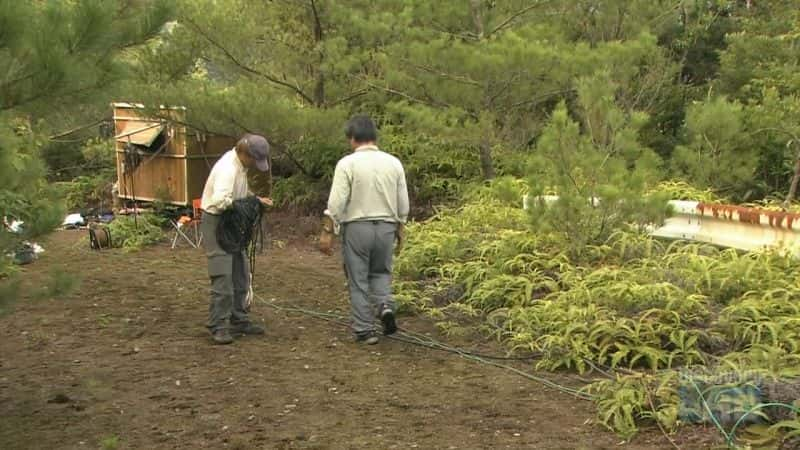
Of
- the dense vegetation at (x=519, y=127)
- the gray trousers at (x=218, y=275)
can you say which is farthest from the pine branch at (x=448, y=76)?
the gray trousers at (x=218, y=275)

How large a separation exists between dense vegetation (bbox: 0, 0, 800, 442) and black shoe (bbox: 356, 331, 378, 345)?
90 cm

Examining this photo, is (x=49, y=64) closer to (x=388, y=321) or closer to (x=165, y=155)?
(x=388, y=321)

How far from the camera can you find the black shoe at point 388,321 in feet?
20.5

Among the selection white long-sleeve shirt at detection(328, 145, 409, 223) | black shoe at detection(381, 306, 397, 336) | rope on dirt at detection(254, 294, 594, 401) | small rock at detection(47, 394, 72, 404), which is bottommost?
small rock at detection(47, 394, 72, 404)

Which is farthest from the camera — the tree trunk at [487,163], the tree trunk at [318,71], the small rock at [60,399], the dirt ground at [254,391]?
the tree trunk at [318,71]

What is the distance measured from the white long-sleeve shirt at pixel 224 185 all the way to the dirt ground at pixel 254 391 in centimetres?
107

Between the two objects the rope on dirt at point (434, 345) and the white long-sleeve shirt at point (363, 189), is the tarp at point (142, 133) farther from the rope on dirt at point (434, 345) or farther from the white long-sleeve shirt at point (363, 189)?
the white long-sleeve shirt at point (363, 189)

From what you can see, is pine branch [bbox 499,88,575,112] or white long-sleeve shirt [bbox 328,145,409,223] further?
pine branch [bbox 499,88,575,112]

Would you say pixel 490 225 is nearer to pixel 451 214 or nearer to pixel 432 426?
Answer: pixel 451 214

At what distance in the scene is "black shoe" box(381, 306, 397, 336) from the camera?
6246 mm

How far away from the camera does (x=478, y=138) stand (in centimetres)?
1023

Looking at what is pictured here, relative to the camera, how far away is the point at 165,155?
12.0 m

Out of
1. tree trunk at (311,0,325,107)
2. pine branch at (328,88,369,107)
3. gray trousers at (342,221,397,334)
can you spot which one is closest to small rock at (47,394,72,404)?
gray trousers at (342,221,397,334)

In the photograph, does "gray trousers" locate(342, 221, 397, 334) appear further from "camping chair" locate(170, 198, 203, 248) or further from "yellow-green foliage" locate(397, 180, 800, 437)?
"camping chair" locate(170, 198, 203, 248)
